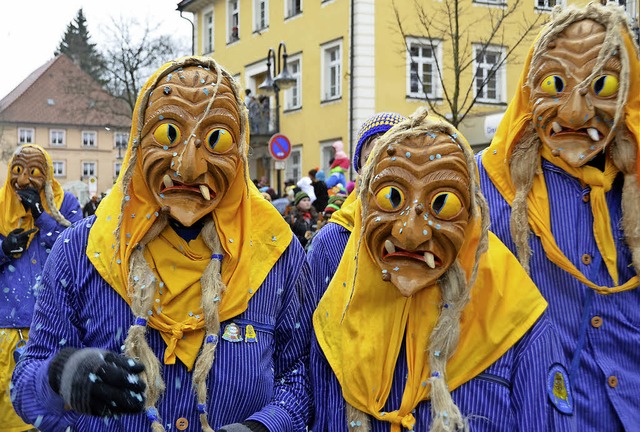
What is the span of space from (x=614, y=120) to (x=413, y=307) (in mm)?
1160

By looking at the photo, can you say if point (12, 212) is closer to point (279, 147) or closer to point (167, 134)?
point (167, 134)

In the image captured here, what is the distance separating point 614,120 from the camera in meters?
3.14

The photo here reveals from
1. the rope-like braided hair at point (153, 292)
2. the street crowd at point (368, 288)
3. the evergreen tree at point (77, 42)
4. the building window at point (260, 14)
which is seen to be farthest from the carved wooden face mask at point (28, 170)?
the evergreen tree at point (77, 42)

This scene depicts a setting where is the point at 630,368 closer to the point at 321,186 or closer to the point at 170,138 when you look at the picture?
the point at 170,138

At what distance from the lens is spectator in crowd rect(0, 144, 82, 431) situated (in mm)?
6039

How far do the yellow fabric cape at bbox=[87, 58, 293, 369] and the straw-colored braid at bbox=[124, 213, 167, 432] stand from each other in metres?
0.03

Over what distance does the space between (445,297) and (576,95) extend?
1.10 metres

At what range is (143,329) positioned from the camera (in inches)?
103

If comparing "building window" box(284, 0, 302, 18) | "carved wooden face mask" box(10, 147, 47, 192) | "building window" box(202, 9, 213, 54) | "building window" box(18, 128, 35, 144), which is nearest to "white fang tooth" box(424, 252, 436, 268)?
"carved wooden face mask" box(10, 147, 47, 192)

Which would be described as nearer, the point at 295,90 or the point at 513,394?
the point at 513,394

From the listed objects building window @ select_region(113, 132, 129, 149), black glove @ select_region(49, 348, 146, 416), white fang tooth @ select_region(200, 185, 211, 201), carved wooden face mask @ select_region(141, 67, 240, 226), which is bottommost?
black glove @ select_region(49, 348, 146, 416)

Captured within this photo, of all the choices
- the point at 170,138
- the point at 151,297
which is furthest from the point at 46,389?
the point at 170,138

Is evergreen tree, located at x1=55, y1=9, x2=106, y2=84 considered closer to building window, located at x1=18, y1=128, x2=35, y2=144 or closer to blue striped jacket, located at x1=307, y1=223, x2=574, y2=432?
building window, located at x1=18, y1=128, x2=35, y2=144

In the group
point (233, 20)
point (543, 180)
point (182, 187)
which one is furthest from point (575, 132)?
point (233, 20)
